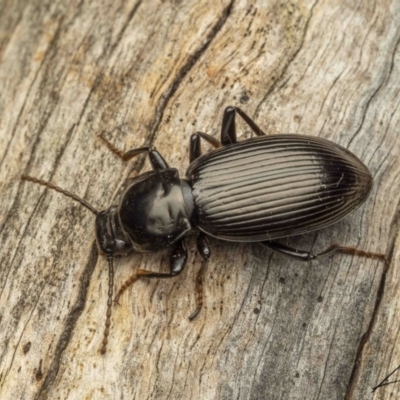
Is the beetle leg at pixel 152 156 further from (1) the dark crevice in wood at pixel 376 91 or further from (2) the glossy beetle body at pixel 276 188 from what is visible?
(1) the dark crevice in wood at pixel 376 91

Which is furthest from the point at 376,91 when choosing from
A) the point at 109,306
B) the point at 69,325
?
the point at 69,325

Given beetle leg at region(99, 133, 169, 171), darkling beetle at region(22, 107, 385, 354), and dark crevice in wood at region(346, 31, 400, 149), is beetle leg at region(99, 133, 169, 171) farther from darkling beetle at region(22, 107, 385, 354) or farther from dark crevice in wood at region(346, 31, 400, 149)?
dark crevice in wood at region(346, 31, 400, 149)

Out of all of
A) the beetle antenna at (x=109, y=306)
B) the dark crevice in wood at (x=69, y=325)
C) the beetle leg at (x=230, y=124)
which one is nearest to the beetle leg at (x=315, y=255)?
the beetle leg at (x=230, y=124)

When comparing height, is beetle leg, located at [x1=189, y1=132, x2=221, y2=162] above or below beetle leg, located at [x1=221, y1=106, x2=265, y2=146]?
below

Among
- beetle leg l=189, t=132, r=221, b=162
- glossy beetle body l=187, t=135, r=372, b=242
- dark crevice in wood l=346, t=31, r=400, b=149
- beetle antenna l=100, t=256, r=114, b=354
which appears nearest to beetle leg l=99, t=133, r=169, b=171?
beetle leg l=189, t=132, r=221, b=162

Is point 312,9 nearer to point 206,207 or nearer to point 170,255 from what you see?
point 206,207

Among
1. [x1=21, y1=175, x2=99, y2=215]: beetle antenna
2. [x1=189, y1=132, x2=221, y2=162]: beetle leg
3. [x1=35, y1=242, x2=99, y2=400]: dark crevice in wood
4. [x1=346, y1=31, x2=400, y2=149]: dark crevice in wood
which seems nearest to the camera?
[x1=35, y1=242, x2=99, y2=400]: dark crevice in wood

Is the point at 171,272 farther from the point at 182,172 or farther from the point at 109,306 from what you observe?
the point at 182,172
